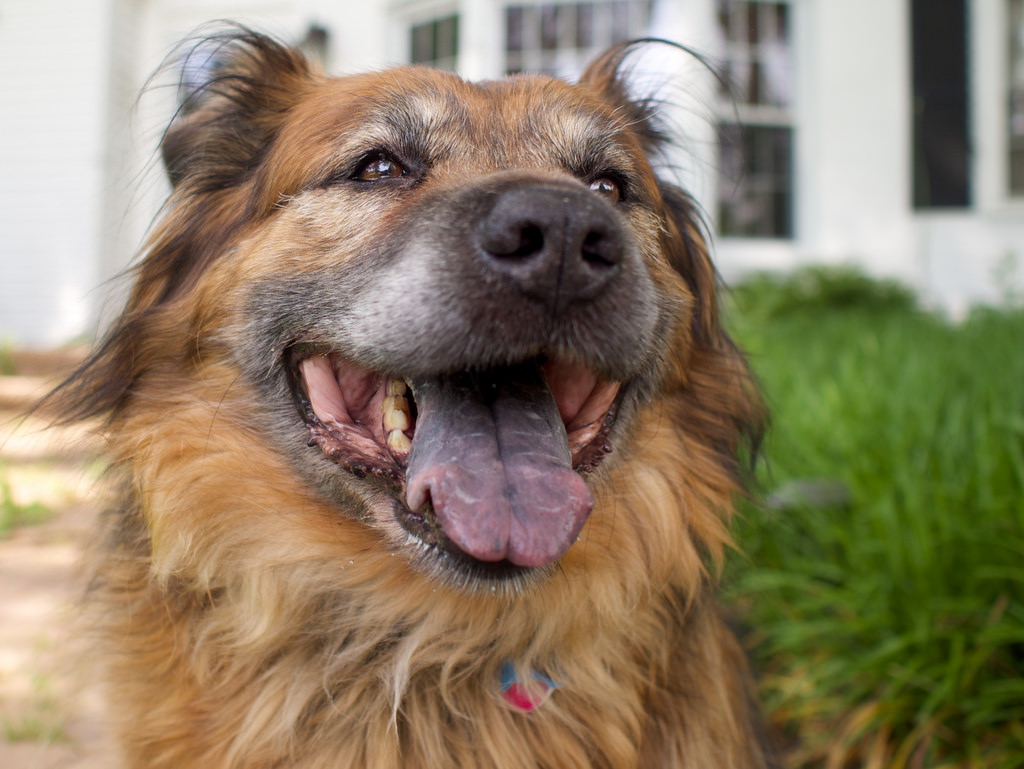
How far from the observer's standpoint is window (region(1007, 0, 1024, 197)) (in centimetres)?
970

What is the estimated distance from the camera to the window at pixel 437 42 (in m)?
9.80

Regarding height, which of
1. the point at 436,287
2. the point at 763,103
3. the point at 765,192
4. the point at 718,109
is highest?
the point at 763,103

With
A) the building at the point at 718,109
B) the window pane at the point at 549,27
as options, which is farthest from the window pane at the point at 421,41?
the window pane at the point at 549,27

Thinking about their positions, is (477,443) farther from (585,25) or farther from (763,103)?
(763,103)

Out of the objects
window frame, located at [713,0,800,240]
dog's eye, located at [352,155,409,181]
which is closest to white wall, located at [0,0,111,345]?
window frame, located at [713,0,800,240]

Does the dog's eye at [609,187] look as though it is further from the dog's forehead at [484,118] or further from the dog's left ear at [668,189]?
the dog's left ear at [668,189]

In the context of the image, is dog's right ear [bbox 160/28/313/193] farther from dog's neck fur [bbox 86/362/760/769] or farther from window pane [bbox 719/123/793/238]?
window pane [bbox 719/123/793/238]

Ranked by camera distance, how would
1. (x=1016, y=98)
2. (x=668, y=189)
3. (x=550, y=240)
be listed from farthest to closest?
(x=1016, y=98) < (x=668, y=189) < (x=550, y=240)

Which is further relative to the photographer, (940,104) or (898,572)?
(940,104)

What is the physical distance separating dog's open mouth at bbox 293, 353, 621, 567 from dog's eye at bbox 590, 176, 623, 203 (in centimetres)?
54

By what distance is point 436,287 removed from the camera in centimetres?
164

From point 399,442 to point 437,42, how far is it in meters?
9.22

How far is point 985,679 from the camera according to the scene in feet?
7.48

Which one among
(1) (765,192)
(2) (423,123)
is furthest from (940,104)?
(2) (423,123)
